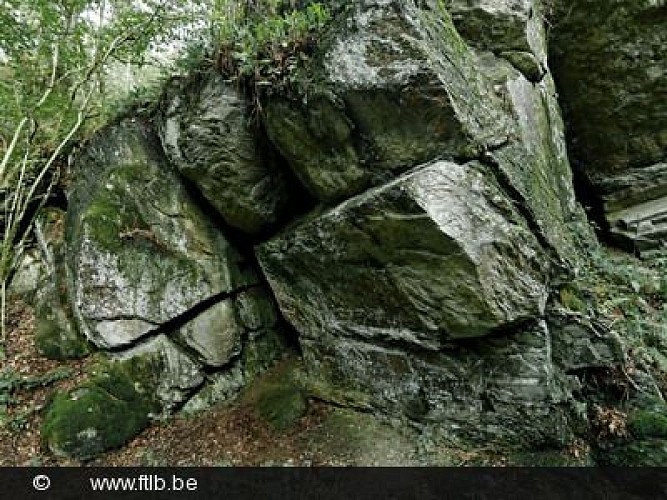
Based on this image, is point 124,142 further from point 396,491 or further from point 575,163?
point 575,163

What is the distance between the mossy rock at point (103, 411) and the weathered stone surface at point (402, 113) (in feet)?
10.4

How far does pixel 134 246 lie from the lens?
18.6 ft

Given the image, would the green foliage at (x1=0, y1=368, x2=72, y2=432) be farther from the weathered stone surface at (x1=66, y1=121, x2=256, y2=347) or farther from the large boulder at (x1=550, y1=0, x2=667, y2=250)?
the large boulder at (x1=550, y1=0, x2=667, y2=250)

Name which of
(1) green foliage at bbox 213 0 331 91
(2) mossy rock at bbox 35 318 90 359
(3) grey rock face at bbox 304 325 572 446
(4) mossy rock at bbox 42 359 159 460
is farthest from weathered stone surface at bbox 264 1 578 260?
(2) mossy rock at bbox 35 318 90 359

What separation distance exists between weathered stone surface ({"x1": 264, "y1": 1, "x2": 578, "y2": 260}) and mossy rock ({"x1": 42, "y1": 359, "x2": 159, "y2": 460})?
10.4ft

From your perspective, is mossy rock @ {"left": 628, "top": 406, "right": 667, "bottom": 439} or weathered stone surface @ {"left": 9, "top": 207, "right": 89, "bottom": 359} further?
weathered stone surface @ {"left": 9, "top": 207, "right": 89, "bottom": 359}

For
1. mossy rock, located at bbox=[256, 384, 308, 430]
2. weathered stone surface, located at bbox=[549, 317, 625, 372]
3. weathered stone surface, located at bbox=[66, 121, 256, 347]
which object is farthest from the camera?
weathered stone surface, located at bbox=[66, 121, 256, 347]

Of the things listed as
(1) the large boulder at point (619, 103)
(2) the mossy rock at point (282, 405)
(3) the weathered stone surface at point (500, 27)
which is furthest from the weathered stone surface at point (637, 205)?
(2) the mossy rock at point (282, 405)

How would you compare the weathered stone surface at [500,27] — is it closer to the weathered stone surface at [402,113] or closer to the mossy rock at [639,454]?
the weathered stone surface at [402,113]

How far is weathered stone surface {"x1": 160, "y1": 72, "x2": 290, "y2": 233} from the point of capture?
5.43 meters

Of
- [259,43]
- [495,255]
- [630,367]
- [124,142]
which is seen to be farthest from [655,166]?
[124,142]

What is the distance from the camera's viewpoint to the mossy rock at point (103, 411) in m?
4.79

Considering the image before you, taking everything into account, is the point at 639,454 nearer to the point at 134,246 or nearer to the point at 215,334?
the point at 215,334

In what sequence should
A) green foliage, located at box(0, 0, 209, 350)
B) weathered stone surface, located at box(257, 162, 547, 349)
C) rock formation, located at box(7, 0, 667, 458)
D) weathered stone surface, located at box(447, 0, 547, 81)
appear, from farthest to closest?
green foliage, located at box(0, 0, 209, 350) < weathered stone surface, located at box(447, 0, 547, 81) < rock formation, located at box(7, 0, 667, 458) < weathered stone surface, located at box(257, 162, 547, 349)
